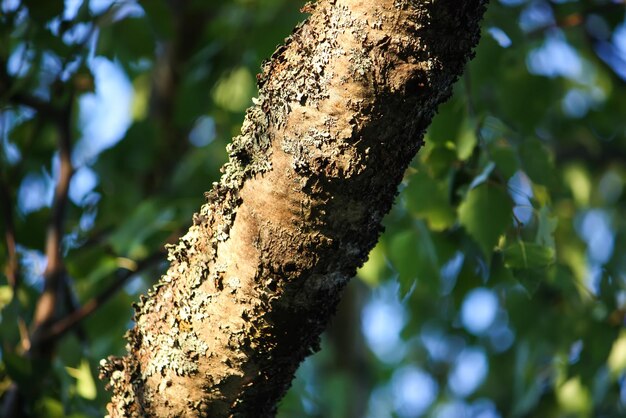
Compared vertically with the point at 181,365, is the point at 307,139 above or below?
above

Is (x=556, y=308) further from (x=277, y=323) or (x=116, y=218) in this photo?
(x=277, y=323)

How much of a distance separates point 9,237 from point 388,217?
34.7 inches

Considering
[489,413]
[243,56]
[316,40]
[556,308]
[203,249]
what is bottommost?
[203,249]

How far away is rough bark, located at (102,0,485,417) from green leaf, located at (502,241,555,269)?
368 millimetres

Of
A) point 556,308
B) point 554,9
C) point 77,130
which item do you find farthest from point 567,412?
point 77,130

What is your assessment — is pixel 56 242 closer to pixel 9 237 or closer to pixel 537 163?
pixel 9 237

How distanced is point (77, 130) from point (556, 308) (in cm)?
190

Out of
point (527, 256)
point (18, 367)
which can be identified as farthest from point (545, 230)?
point (18, 367)

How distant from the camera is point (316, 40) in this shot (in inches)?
32.3

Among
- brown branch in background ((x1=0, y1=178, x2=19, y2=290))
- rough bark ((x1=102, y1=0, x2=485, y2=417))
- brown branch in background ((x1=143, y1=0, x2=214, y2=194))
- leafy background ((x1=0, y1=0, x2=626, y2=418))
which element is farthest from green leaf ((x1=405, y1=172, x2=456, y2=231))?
brown branch in background ((x1=143, y1=0, x2=214, y2=194))

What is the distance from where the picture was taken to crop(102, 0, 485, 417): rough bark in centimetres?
79

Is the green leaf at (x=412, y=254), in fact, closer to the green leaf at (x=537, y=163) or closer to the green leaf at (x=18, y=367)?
the green leaf at (x=537, y=163)

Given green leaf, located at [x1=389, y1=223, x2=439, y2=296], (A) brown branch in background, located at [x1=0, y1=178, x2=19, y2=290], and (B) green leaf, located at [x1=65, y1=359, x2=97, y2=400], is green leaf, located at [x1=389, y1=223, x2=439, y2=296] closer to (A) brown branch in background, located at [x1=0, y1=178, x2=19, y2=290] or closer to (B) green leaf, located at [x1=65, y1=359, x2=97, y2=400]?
(B) green leaf, located at [x1=65, y1=359, x2=97, y2=400]

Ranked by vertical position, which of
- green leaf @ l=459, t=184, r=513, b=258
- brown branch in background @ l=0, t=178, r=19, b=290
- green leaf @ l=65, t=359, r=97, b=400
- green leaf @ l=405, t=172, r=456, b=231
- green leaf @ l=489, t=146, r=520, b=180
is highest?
brown branch in background @ l=0, t=178, r=19, b=290
